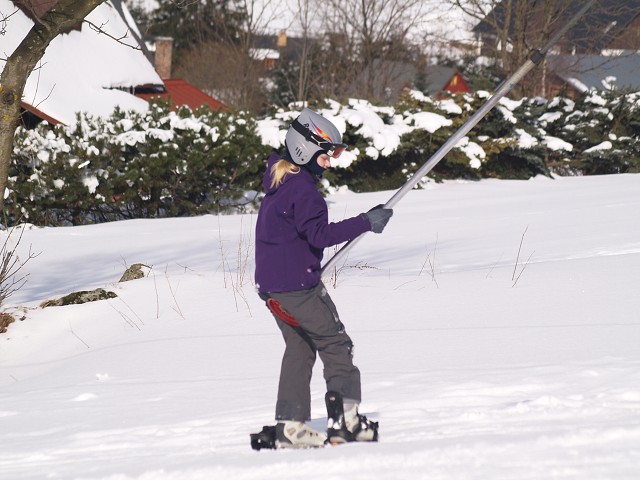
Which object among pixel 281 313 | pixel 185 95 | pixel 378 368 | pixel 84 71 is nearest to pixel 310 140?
pixel 281 313

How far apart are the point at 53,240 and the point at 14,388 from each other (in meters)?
6.44

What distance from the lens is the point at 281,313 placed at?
394cm

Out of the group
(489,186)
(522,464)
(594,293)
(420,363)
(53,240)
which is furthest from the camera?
(489,186)

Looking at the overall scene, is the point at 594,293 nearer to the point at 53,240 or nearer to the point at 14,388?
the point at 14,388

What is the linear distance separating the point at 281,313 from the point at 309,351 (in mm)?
245

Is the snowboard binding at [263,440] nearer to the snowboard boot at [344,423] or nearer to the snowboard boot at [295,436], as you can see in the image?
the snowboard boot at [295,436]

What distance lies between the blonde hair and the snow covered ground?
1.17m

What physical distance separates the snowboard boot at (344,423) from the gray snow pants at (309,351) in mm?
40

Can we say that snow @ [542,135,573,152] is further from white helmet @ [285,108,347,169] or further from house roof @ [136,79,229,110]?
white helmet @ [285,108,347,169]

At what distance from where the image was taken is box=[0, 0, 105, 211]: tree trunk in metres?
6.98

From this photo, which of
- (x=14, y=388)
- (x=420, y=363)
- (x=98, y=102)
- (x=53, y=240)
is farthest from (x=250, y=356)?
(x=98, y=102)

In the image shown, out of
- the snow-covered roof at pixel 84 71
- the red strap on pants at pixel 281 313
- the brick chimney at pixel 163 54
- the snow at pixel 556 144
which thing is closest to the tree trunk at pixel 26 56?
the red strap on pants at pixel 281 313

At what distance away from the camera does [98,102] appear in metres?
19.1

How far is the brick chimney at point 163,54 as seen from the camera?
123 feet
